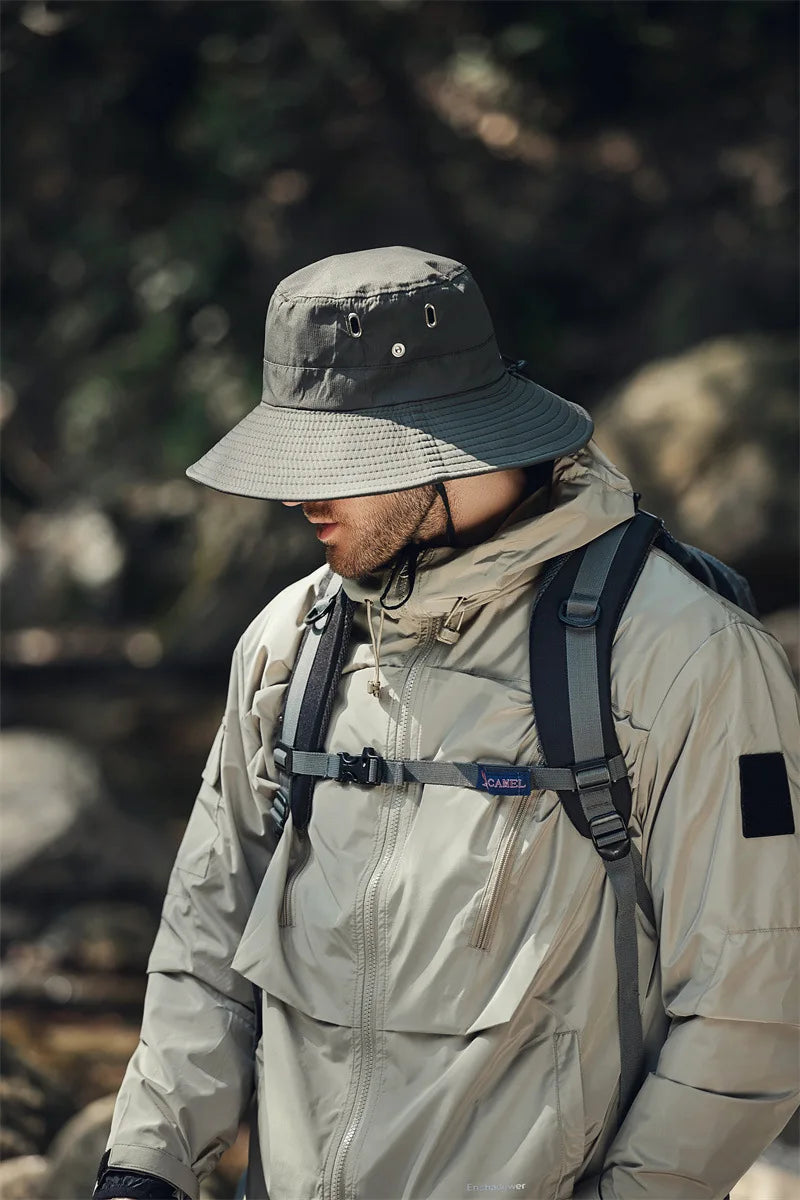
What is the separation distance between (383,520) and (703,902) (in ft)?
2.80

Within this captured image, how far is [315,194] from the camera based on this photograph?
9547 mm

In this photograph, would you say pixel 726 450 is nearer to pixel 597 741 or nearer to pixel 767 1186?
pixel 767 1186

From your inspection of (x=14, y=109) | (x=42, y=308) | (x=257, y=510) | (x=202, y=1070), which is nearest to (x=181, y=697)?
(x=257, y=510)

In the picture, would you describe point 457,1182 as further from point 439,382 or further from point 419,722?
point 439,382

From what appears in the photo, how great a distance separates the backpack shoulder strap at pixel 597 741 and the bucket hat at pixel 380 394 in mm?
273

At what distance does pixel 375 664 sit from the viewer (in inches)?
91.5

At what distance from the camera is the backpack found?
81.3 inches

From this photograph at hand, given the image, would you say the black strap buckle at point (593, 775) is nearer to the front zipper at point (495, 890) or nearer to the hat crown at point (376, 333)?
the front zipper at point (495, 890)

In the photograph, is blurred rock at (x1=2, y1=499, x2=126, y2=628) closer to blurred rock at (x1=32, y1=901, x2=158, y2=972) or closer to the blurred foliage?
the blurred foliage

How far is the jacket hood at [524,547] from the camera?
2172mm

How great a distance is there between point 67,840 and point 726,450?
4256 mm

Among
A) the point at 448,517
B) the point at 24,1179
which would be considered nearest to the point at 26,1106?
the point at 24,1179

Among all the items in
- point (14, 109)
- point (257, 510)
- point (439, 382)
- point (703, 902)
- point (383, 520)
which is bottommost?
point (257, 510)

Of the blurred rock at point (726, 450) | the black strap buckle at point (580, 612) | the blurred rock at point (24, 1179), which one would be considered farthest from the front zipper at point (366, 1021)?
the blurred rock at point (726, 450)
